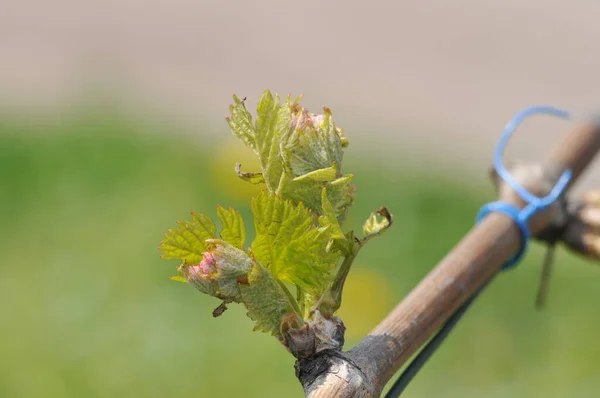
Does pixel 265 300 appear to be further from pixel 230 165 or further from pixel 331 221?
pixel 230 165

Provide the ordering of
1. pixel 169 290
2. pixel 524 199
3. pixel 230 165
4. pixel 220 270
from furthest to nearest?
pixel 230 165
pixel 169 290
pixel 524 199
pixel 220 270

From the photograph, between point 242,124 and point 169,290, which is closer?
point 242,124

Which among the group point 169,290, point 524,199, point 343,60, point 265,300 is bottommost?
point 169,290

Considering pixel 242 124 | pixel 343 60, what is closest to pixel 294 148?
pixel 242 124

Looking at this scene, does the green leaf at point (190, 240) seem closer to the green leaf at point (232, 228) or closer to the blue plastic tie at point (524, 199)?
the green leaf at point (232, 228)

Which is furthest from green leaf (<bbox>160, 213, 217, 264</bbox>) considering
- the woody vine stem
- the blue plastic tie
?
the blue plastic tie
